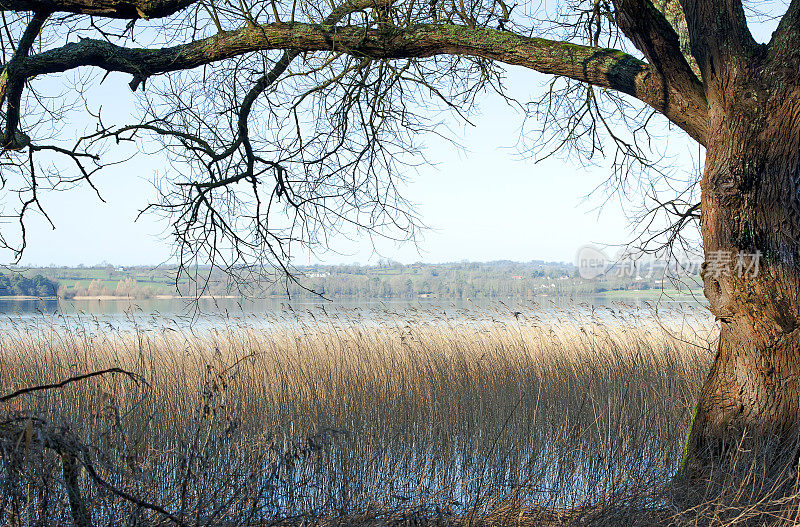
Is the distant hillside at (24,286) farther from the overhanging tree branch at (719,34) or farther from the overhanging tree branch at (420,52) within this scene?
the overhanging tree branch at (719,34)

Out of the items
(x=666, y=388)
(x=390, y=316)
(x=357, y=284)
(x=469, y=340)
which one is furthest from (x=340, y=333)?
(x=357, y=284)

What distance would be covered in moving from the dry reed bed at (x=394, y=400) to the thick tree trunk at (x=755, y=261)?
0.66m

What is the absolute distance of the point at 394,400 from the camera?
207 inches

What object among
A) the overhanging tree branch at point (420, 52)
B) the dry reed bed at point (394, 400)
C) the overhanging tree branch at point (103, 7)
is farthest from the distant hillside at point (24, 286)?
the overhanging tree branch at point (103, 7)

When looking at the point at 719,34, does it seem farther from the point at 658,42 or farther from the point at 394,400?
the point at 394,400

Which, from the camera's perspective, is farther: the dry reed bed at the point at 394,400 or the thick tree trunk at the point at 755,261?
the dry reed bed at the point at 394,400

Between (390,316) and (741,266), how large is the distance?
455 centimetres

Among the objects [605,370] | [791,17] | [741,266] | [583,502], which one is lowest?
[583,502]

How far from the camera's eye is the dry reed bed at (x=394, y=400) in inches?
148

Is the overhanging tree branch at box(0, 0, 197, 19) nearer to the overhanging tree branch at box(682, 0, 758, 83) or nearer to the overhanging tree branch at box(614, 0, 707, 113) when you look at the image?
the overhanging tree branch at box(614, 0, 707, 113)

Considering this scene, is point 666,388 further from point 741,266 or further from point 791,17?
point 791,17

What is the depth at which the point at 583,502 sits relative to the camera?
3.53 m

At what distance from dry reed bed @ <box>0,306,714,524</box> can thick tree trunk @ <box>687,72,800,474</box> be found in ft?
2.16

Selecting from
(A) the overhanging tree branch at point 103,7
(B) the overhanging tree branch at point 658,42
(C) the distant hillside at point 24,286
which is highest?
(A) the overhanging tree branch at point 103,7
